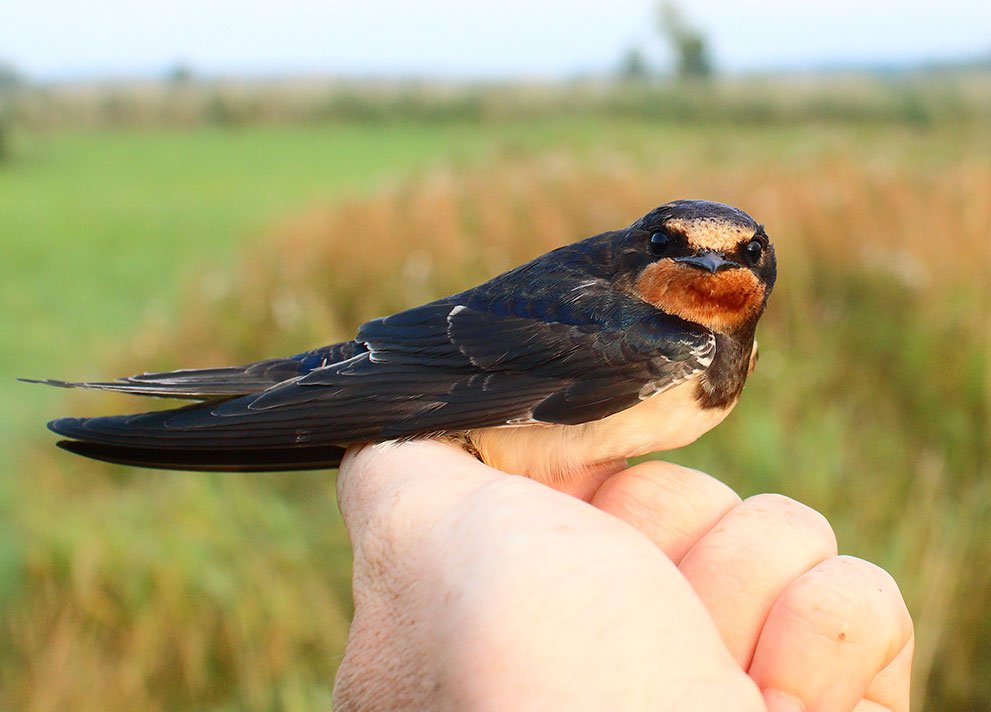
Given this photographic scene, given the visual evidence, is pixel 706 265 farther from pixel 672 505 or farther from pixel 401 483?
pixel 401 483

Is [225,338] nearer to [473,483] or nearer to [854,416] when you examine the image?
[854,416]

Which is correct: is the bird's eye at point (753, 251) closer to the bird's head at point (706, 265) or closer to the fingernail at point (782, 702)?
the bird's head at point (706, 265)

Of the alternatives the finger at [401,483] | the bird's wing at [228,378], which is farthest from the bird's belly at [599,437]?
the bird's wing at [228,378]

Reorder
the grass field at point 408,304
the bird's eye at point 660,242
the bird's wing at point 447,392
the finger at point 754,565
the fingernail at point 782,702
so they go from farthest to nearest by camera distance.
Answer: the grass field at point 408,304, the bird's eye at point 660,242, the bird's wing at point 447,392, the finger at point 754,565, the fingernail at point 782,702

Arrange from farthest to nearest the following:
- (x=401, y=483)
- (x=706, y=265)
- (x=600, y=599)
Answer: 1. (x=706, y=265)
2. (x=401, y=483)
3. (x=600, y=599)

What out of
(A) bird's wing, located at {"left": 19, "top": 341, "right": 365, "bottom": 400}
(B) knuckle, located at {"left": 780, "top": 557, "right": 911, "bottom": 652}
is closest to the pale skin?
(B) knuckle, located at {"left": 780, "top": 557, "right": 911, "bottom": 652}

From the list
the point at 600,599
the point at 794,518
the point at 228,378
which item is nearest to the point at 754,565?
the point at 794,518

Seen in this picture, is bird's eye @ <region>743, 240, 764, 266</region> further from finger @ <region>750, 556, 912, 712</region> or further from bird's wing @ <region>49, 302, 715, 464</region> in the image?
finger @ <region>750, 556, 912, 712</region>
